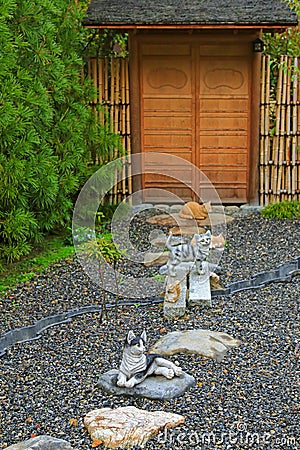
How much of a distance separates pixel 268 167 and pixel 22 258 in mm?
3692

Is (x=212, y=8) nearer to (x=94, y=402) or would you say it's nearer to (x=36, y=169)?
(x=36, y=169)

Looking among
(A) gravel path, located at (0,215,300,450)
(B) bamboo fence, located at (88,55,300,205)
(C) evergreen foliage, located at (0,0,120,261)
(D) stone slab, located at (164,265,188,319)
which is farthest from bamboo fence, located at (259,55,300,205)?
(D) stone slab, located at (164,265,188,319)

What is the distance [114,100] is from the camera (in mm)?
8539

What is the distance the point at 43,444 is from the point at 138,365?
769 millimetres

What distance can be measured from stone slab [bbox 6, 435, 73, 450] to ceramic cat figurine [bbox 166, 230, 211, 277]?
2354mm

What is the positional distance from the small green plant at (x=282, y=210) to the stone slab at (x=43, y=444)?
5586mm

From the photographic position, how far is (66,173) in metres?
7.27

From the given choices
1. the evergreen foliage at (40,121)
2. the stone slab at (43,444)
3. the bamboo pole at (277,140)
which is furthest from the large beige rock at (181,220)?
the stone slab at (43,444)

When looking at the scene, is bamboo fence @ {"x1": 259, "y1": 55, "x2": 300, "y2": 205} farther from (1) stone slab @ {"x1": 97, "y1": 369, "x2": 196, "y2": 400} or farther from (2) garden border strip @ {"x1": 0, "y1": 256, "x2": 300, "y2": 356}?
(1) stone slab @ {"x1": 97, "y1": 369, "x2": 196, "y2": 400}

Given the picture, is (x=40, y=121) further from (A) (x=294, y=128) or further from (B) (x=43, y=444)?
(B) (x=43, y=444)

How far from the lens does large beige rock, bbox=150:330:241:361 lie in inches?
170

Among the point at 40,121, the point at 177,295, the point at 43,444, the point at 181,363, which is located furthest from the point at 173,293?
the point at 40,121

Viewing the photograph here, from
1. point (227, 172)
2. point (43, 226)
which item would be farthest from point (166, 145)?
point (43, 226)

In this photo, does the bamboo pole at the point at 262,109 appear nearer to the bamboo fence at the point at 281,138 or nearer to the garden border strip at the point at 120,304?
the bamboo fence at the point at 281,138
